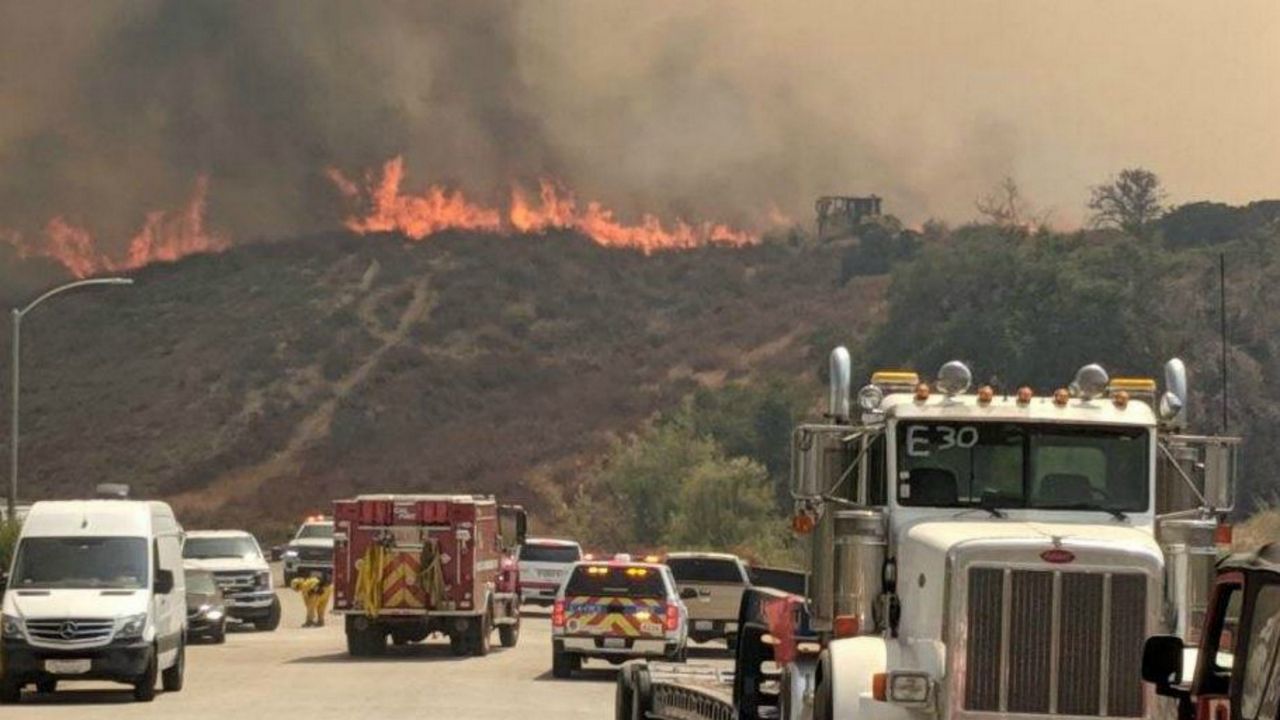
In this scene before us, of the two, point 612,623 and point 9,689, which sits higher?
point 612,623

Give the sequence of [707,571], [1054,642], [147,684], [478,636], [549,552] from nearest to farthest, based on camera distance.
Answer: [1054,642] → [147,684] → [478,636] → [707,571] → [549,552]

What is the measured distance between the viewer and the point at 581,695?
1485 inches

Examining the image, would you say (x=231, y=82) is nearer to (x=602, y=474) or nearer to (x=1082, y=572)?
(x=602, y=474)

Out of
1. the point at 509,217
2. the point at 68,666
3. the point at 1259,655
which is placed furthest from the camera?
the point at 509,217

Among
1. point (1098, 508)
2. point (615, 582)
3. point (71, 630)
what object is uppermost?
point (1098, 508)

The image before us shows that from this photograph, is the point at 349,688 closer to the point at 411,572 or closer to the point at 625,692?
the point at 411,572

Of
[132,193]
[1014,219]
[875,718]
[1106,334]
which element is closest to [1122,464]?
[875,718]

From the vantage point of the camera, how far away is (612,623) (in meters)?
42.4

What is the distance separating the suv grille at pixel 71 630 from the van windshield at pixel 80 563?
1024mm

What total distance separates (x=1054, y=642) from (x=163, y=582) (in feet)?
74.2

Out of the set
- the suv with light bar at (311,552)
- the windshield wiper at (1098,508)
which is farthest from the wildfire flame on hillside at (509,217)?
the windshield wiper at (1098,508)

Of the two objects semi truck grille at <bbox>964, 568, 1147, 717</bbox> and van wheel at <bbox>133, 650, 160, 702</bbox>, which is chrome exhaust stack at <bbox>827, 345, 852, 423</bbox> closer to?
semi truck grille at <bbox>964, 568, 1147, 717</bbox>

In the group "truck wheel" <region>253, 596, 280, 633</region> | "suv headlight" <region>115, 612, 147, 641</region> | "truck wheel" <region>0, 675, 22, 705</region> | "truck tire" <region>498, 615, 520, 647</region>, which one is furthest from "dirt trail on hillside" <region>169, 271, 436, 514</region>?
"suv headlight" <region>115, 612, 147, 641</region>

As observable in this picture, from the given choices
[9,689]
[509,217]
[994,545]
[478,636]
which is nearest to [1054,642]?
[994,545]
